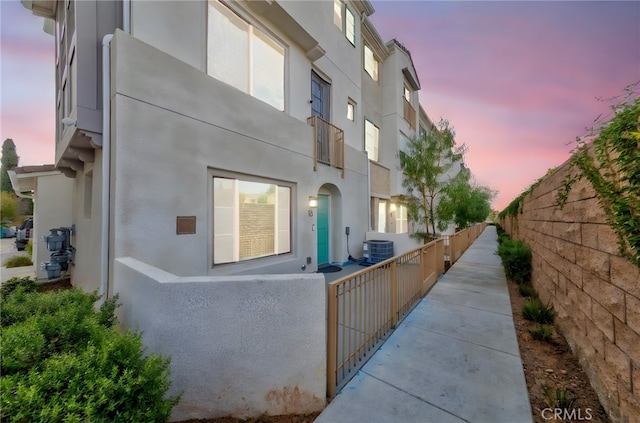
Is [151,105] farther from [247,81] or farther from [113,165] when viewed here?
[247,81]

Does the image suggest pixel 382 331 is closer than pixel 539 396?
No

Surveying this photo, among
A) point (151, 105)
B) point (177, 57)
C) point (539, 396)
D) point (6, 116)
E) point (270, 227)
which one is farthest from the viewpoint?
point (270, 227)

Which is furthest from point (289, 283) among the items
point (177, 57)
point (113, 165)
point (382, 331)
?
point (177, 57)

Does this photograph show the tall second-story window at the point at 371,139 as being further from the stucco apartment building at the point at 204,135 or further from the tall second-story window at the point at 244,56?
the tall second-story window at the point at 244,56

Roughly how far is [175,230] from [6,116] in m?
4.50

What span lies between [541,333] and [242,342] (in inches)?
165

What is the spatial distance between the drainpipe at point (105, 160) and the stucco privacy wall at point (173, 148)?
204 millimetres

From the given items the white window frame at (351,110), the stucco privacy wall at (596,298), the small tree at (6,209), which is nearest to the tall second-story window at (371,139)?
the white window frame at (351,110)

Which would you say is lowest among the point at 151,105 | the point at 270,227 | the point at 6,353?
the point at 6,353

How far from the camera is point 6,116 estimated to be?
15.8 ft

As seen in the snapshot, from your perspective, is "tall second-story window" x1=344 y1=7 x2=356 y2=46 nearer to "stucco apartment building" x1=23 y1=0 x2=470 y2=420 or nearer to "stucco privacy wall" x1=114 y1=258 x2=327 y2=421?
"stucco apartment building" x1=23 y1=0 x2=470 y2=420

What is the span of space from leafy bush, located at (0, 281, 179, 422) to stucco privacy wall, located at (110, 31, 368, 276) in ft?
5.73

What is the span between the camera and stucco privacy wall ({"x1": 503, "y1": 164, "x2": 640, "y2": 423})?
1.95m

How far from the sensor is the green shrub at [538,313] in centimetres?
397
